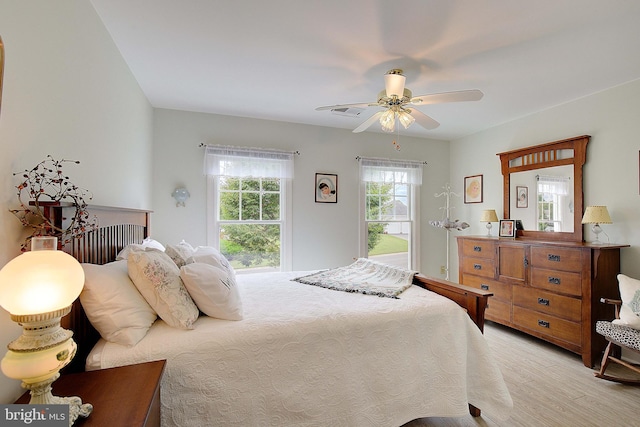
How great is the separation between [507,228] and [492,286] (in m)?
0.76

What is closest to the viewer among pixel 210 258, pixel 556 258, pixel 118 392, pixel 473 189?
pixel 118 392

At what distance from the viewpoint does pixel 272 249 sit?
3.98 m

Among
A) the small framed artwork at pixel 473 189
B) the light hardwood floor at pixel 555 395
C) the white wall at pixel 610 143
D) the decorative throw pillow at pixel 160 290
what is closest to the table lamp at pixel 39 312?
the decorative throw pillow at pixel 160 290

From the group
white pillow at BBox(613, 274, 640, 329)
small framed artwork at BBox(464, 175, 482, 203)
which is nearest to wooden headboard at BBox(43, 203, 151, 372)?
white pillow at BBox(613, 274, 640, 329)

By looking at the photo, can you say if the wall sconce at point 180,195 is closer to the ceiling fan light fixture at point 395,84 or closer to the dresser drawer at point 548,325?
the ceiling fan light fixture at point 395,84

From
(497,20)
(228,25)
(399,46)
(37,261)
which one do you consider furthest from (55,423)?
(497,20)

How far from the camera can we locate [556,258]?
287 centimetres

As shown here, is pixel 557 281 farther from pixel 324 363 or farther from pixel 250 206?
pixel 250 206

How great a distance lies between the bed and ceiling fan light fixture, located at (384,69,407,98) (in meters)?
1.46

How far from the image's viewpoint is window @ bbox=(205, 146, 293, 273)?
3.69 m

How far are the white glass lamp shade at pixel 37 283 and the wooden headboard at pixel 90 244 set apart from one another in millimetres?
452

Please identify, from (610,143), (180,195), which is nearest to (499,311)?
(610,143)

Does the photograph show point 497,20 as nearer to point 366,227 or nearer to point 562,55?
point 562,55

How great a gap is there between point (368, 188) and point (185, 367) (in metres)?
3.60
